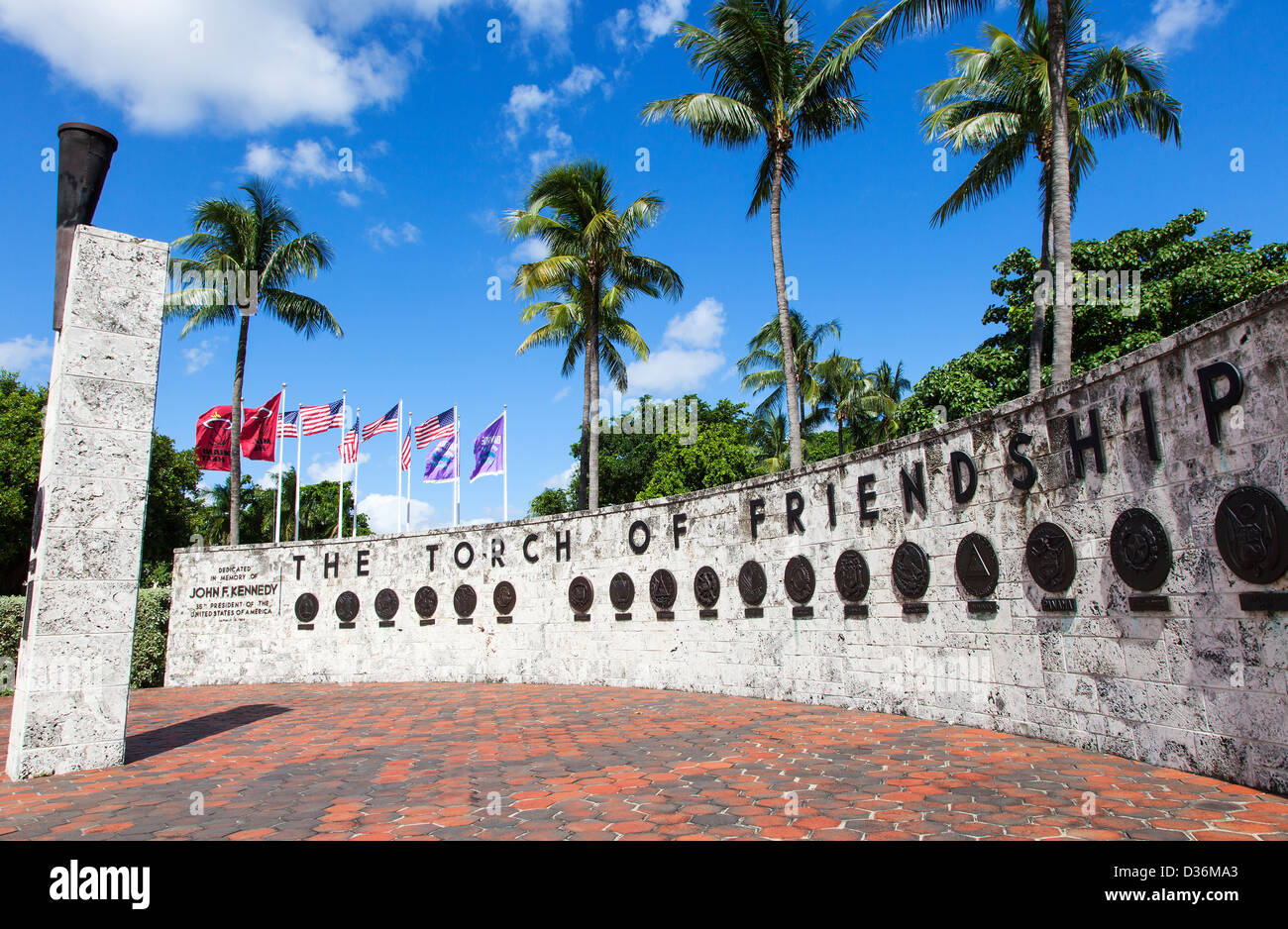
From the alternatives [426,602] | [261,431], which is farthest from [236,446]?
[426,602]

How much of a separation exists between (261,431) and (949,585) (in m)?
18.4

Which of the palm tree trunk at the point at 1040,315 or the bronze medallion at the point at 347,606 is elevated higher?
the palm tree trunk at the point at 1040,315

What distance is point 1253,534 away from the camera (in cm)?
497

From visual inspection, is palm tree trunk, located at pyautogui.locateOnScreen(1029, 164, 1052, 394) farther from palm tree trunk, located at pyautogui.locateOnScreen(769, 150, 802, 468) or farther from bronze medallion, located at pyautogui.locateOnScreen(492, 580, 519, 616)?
bronze medallion, located at pyautogui.locateOnScreen(492, 580, 519, 616)

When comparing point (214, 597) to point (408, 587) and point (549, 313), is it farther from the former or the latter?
point (549, 313)

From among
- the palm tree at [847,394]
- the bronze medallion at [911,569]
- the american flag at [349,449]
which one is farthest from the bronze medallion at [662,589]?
the palm tree at [847,394]

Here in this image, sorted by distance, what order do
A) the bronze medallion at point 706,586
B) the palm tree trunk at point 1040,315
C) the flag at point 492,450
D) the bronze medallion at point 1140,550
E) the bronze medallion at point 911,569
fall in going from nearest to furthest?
1. the bronze medallion at point 1140,550
2. the bronze medallion at point 911,569
3. the bronze medallion at point 706,586
4. the palm tree trunk at point 1040,315
5. the flag at point 492,450

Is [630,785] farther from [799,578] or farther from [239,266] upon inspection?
[239,266]

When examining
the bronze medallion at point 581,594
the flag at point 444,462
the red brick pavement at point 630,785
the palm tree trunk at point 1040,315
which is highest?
the palm tree trunk at point 1040,315

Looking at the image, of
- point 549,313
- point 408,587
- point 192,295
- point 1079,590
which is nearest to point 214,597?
point 408,587

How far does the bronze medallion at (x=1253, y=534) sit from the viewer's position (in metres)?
4.79

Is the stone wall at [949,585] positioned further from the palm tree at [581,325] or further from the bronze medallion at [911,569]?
the palm tree at [581,325]

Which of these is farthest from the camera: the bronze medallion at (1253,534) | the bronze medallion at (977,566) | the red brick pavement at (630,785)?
the bronze medallion at (977,566)

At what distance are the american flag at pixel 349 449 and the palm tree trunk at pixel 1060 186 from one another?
53.5 feet
